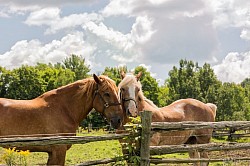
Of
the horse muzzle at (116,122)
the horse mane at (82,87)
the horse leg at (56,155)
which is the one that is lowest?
the horse leg at (56,155)

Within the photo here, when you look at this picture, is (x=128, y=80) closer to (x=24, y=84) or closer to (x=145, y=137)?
(x=145, y=137)

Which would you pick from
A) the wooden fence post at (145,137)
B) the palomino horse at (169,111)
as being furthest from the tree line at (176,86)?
the wooden fence post at (145,137)

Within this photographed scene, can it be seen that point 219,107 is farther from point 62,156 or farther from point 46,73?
point 62,156

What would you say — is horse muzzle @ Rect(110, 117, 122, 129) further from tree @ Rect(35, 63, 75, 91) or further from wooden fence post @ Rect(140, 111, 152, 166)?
tree @ Rect(35, 63, 75, 91)

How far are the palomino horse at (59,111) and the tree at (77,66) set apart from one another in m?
52.4

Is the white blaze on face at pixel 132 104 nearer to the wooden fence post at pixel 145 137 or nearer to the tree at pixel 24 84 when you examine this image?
the wooden fence post at pixel 145 137

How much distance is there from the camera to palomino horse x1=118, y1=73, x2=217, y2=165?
6.91 m

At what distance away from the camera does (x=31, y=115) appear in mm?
5926

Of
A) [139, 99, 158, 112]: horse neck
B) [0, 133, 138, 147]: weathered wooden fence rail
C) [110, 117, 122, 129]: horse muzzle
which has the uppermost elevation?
[139, 99, 158, 112]: horse neck

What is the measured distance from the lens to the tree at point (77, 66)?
2363 inches

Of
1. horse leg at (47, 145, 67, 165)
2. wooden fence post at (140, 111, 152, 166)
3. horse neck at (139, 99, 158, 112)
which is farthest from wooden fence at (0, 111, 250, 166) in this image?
horse neck at (139, 99, 158, 112)

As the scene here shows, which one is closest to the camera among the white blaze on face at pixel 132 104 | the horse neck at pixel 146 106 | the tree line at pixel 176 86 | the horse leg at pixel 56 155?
the horse leg at pixel 56 155

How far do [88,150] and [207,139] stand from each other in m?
→ 7.89

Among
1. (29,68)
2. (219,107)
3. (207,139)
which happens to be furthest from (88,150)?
(29,68)
